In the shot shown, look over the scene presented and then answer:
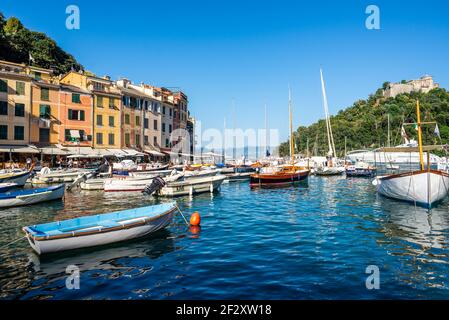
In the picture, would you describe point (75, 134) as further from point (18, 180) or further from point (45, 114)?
point (18, 180)

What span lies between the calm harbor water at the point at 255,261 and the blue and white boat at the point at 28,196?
2.53 meters

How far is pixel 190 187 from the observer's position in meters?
27.8

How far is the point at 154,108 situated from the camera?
2259 inches

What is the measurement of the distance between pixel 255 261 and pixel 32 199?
19047 mm

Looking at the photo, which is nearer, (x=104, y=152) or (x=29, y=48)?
(x=104, y=152)

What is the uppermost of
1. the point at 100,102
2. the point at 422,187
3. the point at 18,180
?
the point at 100,102

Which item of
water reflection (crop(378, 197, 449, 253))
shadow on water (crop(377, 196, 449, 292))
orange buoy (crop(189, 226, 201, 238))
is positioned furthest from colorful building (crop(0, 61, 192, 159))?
shadow on water (crop(377, 196, 449, 292))

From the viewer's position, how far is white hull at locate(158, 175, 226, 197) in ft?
88.5

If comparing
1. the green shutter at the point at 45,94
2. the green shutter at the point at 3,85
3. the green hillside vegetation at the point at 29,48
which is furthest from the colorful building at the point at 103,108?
the green shutter at the point at 3,85

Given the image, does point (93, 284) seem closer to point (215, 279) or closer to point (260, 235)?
point (215, 279)

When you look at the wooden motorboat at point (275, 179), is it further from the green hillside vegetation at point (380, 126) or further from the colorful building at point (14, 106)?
the green hillside vegetation at point (380, 126)

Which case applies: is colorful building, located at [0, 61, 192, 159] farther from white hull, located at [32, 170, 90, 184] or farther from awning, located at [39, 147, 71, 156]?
white hull, located at [32, 170, 90, 184]


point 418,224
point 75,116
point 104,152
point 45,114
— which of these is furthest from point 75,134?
point 418,224
